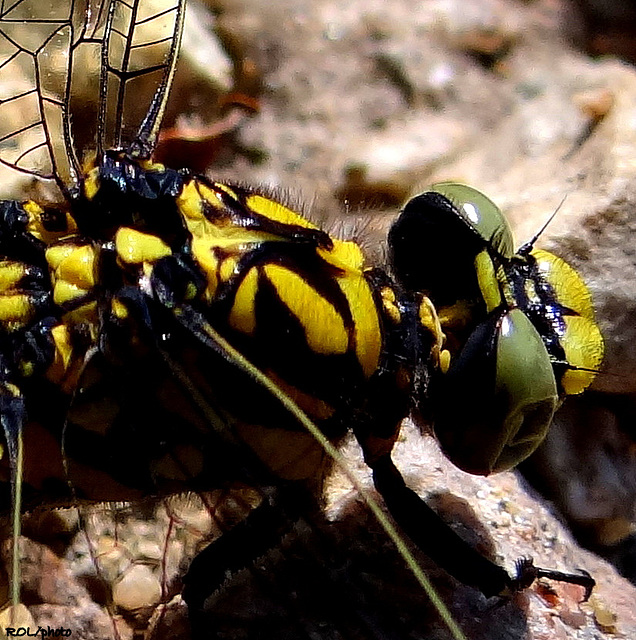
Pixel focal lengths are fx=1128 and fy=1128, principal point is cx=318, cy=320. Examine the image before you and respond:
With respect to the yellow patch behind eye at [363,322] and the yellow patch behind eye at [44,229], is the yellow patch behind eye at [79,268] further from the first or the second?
the yellow patch behind eye at [363,322]

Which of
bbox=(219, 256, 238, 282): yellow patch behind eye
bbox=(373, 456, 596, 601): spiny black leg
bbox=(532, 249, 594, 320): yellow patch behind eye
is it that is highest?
bbox=(219, 256, 238, 282): yellow patch behind eye

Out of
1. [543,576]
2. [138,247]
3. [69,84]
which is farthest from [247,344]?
[543,576]

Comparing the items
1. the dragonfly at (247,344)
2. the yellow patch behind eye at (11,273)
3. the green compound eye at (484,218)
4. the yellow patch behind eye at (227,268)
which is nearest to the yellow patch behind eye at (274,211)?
the dragonfly at (247,344)

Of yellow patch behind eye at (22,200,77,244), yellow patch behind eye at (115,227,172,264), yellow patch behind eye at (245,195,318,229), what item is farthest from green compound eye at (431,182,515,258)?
yellow patch behind eye at (22,200,77,244)

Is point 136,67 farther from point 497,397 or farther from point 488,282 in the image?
point 497,397

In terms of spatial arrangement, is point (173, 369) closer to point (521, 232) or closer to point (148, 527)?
point (148, 527)

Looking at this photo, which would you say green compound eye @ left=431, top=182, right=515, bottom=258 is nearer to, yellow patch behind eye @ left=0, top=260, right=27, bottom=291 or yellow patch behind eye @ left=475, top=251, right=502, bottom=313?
yellow patch behind eye @ left=475, top=251, right=502, bottom=313

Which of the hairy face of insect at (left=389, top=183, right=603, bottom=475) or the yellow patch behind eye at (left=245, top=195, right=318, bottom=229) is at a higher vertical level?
the yellow patch behind eye at (left=245, top=195, right=318, bottom=229)

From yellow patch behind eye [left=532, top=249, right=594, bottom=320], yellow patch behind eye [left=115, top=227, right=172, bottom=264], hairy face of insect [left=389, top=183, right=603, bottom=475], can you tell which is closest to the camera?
yellow patch behind eye [left=115, top=227, right=172, bottom=264]
